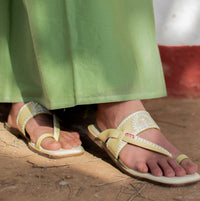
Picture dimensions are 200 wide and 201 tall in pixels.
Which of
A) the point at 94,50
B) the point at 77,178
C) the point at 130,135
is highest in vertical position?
the point at 94,50

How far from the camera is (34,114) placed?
55.8 inches

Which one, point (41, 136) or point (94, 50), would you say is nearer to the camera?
point (94, 50)

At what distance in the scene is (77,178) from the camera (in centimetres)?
112

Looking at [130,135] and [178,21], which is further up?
[178,21]

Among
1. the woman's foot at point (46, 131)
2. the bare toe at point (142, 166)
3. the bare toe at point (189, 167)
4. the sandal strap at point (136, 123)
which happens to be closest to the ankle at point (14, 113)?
the woman's foot at point (46, 131)

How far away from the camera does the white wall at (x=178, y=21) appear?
75.3 inches

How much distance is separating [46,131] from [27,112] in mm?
142

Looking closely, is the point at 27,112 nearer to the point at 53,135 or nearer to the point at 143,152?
the point at 53,135

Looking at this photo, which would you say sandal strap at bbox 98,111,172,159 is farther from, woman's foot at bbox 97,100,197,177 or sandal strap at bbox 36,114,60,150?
sandal strap at bbox 36,114,60,150

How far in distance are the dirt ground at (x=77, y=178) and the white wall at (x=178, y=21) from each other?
64cm

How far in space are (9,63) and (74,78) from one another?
1.36 ft

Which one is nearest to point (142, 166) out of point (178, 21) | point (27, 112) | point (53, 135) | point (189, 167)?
point (189, 167)

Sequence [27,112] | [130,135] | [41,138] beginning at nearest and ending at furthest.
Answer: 1. [130,135]
2. [41,138]
3. [27,112]

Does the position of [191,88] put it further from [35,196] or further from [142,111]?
[35,196]
